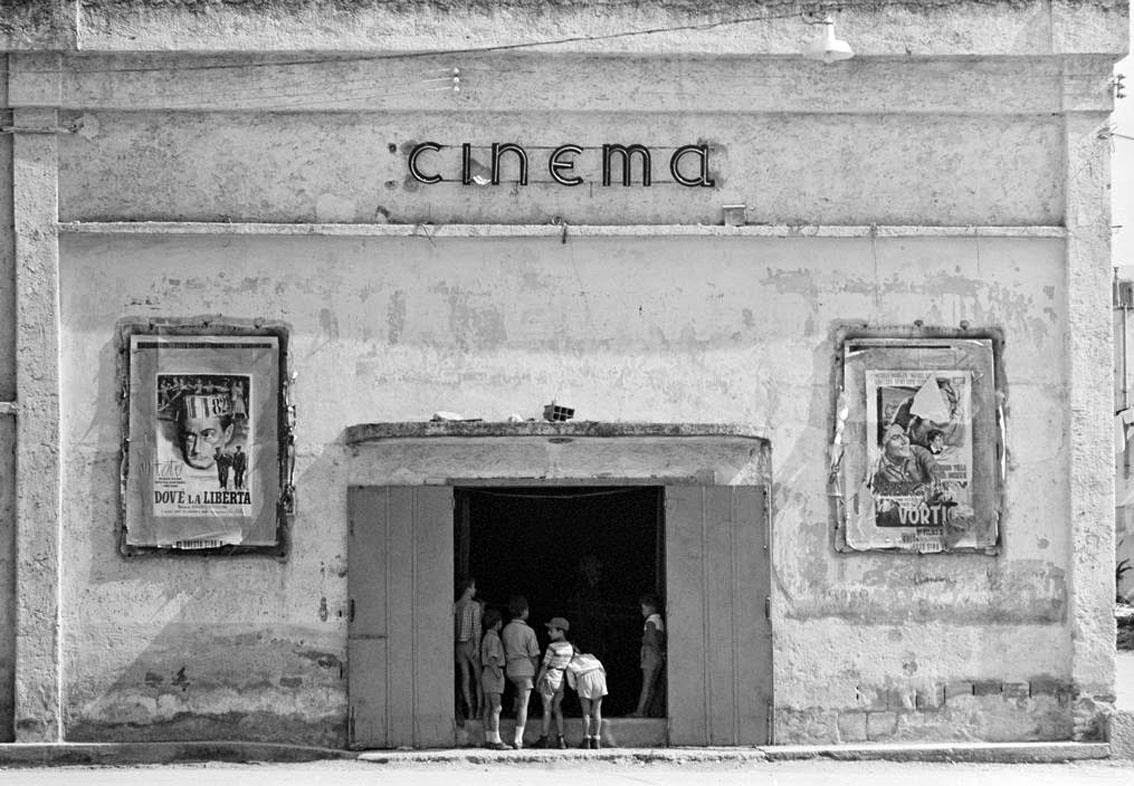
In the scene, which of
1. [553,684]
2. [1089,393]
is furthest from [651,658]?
[1089,393]

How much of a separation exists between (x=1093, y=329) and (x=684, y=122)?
4570 mm

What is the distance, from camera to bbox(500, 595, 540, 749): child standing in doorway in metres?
21.2

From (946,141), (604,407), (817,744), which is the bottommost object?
(817,744)

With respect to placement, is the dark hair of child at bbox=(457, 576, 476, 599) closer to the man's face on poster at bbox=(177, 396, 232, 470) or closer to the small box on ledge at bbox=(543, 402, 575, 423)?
the small box on ledge at bbox=(543, 402, 575, 423)

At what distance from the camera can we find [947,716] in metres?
21.6

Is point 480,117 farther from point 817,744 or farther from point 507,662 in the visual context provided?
point 817,744

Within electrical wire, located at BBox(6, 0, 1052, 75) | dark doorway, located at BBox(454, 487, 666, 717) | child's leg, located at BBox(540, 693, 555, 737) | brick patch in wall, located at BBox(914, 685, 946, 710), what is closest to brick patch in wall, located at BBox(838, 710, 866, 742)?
brick patch in wall, located at BBox(914, 685, 946, 710)

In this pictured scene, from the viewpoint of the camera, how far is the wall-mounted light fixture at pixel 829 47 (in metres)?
20.8

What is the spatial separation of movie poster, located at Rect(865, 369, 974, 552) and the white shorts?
3.21 metres

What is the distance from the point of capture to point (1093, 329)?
2175cm

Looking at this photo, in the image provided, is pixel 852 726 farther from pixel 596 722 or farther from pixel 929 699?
pixel 596 722

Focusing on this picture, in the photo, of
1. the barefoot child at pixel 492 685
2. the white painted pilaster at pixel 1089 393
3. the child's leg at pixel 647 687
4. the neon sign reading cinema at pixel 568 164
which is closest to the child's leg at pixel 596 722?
the child's leg at pixel 647 687

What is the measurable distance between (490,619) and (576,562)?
356cm

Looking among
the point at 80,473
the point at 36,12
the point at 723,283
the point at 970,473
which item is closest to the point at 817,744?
the point at 970,473
